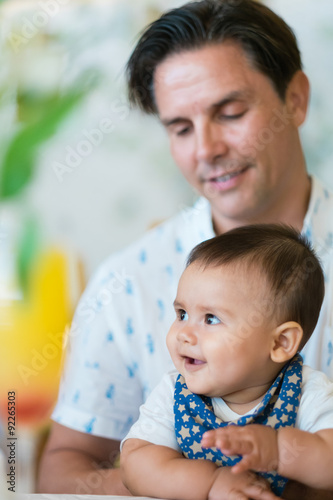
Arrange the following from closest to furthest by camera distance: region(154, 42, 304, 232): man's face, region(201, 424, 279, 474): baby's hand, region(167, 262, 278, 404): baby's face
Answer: region(201, 424, 279, 474): baby's hand
region(167, 262, 278, 404): baby's face
region(154, 42, 304, 232): man's face

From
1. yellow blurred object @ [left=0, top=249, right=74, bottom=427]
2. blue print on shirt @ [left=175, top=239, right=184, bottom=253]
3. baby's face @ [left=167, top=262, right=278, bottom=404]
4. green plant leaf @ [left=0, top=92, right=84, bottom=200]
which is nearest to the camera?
baby's face @ [left=167, top=262, right=278, bottom=404]

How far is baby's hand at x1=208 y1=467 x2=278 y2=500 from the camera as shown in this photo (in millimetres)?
693

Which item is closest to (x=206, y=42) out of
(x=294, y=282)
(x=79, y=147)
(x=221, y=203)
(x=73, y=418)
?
(x=221, y=203)

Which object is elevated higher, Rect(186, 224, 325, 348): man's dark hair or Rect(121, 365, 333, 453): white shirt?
Rect(186, 224, 325, 348): man's dark hair

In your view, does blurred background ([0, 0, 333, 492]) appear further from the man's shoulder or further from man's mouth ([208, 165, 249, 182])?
man's mouth ([208, 165, 249, 182])

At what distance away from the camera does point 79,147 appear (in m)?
1.49

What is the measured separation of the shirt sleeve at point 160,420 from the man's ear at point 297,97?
0.61m

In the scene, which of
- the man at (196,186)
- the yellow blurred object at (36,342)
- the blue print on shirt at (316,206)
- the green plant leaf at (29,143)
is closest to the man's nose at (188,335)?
the man at (196,186)

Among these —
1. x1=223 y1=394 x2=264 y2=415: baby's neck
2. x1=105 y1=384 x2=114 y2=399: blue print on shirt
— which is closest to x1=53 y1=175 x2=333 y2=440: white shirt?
x1=105 y1=384 x2=114 y2=399: blue print on shirt

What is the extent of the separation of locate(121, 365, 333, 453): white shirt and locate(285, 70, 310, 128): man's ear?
23.2 inches

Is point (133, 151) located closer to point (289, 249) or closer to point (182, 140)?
point (182, 140)

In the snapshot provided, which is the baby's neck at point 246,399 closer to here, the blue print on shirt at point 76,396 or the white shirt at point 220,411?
the white shirt at point 220,411

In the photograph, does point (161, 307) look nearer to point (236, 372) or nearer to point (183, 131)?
point (183, 131)

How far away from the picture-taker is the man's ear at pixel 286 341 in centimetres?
79
